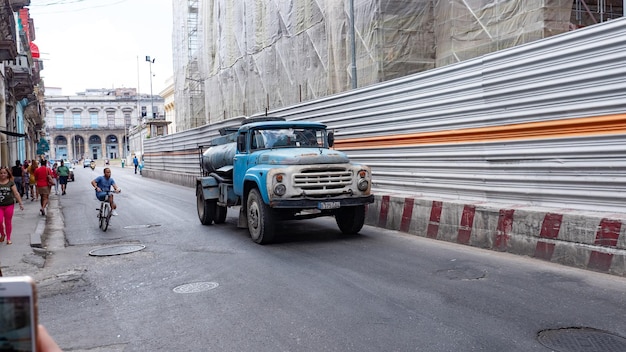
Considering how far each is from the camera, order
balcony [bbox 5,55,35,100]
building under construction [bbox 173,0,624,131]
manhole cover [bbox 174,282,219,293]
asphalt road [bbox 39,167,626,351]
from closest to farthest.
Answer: asphalt road [bbox 39,167,626,351] → manhole cover [bbox 174,282,219,293] → building under construction [bbox 173,0,624,131] → balcony [bbox 5,55,35,100]

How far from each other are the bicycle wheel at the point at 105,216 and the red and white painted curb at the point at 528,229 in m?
7.28

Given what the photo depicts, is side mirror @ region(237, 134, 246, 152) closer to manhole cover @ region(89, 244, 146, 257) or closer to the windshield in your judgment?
the windshield

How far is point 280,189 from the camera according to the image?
9.38m

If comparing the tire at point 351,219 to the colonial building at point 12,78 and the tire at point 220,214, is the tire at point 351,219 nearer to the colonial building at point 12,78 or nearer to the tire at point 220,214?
the tire at point 220,214

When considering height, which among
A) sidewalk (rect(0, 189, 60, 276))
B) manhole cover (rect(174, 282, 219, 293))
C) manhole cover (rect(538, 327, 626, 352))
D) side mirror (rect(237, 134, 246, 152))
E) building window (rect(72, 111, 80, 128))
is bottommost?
sidewalk (rect(0, 189, 60, 276))

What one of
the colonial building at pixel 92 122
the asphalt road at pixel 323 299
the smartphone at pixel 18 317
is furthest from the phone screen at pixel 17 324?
the colonial building at pixel 92 122

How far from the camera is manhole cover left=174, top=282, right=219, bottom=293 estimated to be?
21.7ft

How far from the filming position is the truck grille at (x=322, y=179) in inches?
375

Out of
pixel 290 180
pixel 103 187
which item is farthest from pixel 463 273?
pixel 103 187

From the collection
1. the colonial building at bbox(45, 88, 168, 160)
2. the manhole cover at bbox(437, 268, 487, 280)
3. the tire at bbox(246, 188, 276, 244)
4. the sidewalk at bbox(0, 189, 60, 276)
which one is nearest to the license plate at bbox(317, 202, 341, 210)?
the tire at bbox(246, 188, 276, 244)

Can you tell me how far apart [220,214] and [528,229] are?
26.0 feet

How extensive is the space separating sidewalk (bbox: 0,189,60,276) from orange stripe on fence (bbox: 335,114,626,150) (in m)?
7.95

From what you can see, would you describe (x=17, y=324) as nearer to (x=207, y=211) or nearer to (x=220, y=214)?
(x=207, y=211)

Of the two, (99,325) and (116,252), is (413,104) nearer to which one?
(116,252)
